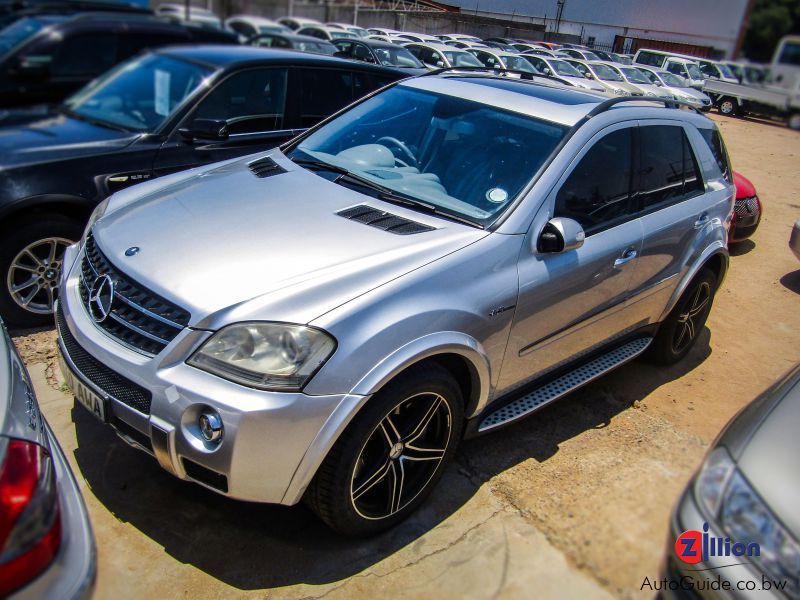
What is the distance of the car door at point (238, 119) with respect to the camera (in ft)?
14.4

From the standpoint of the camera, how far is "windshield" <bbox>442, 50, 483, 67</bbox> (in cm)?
881

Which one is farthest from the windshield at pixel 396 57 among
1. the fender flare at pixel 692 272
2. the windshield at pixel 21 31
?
the fender flare at pixel 692 272

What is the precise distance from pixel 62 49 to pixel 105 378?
5841 mm

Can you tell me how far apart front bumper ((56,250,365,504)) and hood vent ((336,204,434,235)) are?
792 mm

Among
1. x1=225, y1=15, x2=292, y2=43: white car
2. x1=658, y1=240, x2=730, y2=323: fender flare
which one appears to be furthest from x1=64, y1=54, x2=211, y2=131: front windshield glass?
x1=225, y1=15, x2=292, y2=43: white car

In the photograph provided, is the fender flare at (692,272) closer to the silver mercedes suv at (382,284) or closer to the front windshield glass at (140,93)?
the silver mercedes suv at (382,284)

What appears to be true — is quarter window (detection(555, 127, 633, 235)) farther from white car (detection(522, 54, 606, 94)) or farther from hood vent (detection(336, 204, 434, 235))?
white car (detection(522, 54, 606, 94))

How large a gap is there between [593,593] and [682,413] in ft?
5.60

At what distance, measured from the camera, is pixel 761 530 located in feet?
6.08

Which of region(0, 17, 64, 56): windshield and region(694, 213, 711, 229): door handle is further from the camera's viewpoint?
region(0, 17, 64, 56): windshield

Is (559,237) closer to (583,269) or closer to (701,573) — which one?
(583,269)

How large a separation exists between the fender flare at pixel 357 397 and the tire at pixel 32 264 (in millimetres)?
2310

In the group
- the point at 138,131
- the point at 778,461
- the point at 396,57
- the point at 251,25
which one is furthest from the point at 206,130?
the point at 251,25

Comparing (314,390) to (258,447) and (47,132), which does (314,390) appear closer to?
(258,447)
